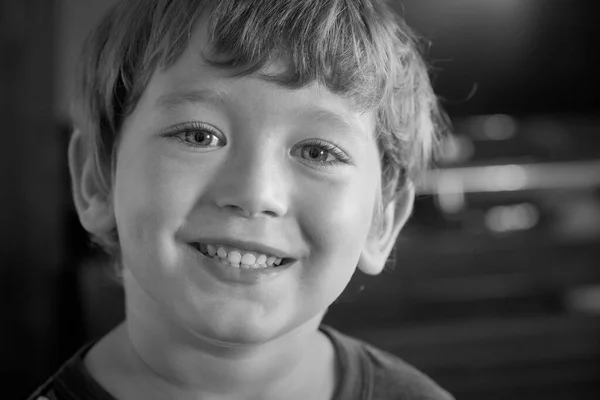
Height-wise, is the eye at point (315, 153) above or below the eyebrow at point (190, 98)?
below

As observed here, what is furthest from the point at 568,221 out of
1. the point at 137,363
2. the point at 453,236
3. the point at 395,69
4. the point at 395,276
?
the point at 137,363

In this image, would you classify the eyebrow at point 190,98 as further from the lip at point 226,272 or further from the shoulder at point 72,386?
the shoulder at point 72,386

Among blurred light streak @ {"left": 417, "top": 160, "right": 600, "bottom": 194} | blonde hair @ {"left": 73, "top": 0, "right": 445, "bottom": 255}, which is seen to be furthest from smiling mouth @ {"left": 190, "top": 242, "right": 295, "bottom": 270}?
blurred light streak @ {"left": 417, "top": 160, "right": 600, "bottom": 194}

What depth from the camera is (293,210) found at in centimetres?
55

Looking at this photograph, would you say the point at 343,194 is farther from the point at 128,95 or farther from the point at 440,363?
the point at 440,363

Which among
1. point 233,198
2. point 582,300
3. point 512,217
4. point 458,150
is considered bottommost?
point 582,300

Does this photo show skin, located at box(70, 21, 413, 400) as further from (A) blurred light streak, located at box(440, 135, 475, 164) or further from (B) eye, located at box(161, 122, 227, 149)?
(A) blurred light streak, located at box(440, 135, 475, 164)

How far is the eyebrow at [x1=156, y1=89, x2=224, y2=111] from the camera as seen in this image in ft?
1.77

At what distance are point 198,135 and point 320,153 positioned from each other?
88 mm

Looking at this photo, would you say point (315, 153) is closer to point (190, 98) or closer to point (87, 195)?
point (190, 98)

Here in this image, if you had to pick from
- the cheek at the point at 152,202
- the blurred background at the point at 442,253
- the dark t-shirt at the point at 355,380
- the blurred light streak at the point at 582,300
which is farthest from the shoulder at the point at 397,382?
the blurred light streak at the point at 582,300

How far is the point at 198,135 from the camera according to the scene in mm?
549

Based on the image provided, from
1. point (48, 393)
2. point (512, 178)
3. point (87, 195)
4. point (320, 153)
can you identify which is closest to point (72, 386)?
point (48, 393)

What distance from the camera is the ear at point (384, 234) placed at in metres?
0.68
